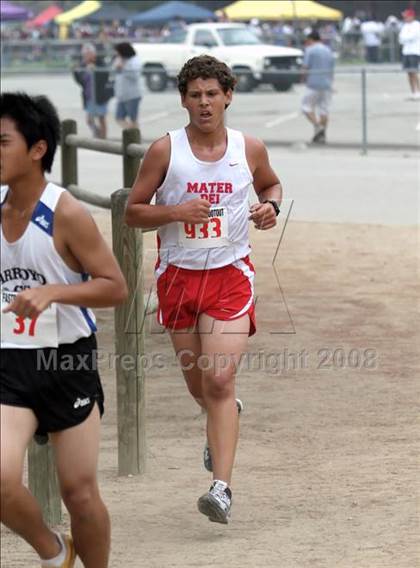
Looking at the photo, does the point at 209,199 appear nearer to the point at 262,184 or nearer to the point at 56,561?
the point at 262,184

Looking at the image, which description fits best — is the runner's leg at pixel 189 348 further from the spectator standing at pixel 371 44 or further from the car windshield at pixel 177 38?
the spectator standing at pixel 371 44

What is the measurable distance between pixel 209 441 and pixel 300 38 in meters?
39.7

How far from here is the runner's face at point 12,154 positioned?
435cm

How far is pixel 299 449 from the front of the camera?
704cm

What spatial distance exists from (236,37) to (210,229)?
3014 centimetres

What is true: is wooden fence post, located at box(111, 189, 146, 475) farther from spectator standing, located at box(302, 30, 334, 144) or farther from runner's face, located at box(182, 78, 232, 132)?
spectator standing, located at box(302, 30, 334, 144)

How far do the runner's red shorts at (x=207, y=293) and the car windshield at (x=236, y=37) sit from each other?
97.0 feet

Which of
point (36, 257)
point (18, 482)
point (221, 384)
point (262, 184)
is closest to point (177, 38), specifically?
point (262, 184)

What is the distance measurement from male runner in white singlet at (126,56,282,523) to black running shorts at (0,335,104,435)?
4.39 ft

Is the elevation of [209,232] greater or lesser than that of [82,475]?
greater

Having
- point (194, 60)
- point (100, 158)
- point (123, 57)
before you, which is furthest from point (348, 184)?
point (194, 60)

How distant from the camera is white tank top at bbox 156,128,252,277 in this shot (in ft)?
18.9

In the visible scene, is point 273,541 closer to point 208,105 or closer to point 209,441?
point 209,441

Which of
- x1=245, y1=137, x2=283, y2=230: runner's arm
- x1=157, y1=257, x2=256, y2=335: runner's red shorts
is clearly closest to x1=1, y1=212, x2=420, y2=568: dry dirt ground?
x1=157, y1=257, x2=256, y2=335: runner's red shorts
